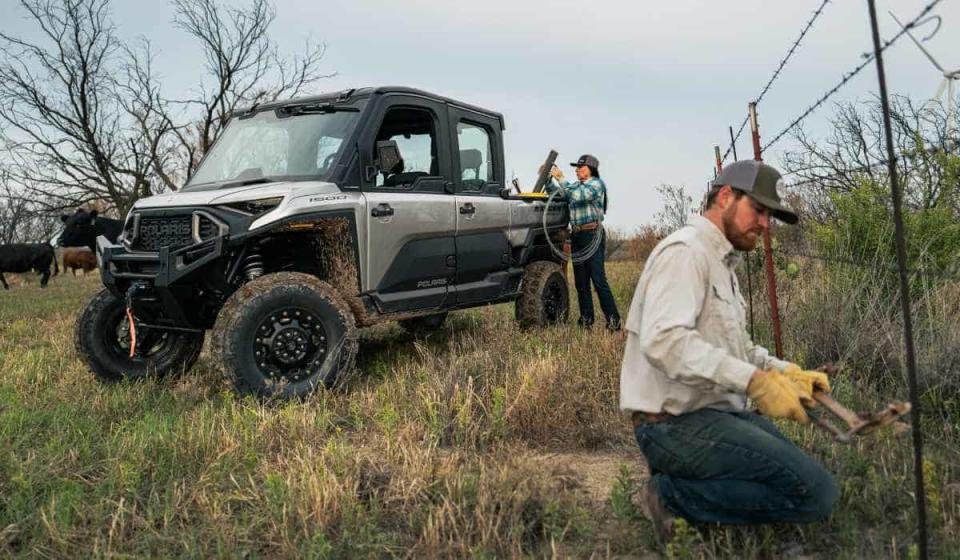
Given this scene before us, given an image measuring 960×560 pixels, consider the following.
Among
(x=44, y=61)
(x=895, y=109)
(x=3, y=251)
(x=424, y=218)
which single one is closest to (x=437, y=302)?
(x=424, y=218)

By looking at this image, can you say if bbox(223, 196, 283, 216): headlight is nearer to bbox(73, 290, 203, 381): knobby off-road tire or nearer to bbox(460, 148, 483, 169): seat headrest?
bbox(73, 290, 203, 381): knobby off-road tire

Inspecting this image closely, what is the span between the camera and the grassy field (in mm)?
3256

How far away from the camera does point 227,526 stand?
3412 millimetres

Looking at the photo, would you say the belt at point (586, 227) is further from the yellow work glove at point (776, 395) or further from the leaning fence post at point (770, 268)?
A: the yellow work glove at point (776, 395)

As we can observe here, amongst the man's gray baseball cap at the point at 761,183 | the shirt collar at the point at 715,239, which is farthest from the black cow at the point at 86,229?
the man's gray baseball cap at the point at 761,183

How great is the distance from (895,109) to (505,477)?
10.1m

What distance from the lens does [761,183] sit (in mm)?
3037

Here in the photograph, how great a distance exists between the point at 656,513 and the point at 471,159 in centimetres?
475

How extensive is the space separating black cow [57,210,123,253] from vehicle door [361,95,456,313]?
10.4m

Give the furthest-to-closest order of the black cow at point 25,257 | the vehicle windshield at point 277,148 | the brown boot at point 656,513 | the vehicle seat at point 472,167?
the black cow at point 25,257
the vehicle seat at point 472,167
the vehicle windshield at point 277,148
the brown boot at point 656,513

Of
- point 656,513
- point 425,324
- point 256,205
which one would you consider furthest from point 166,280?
point 425,324

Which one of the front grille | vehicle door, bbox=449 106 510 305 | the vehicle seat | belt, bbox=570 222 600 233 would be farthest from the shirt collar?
belt, bbox=570 222 600 233

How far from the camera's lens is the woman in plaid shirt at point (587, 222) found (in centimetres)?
872

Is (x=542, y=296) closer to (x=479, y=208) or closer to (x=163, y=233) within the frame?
(x=479, y=208)
